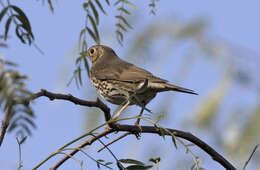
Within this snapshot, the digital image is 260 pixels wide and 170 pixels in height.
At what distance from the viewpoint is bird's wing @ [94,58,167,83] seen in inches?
156

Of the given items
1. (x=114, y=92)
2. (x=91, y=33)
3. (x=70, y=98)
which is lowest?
(x=114, y=92)

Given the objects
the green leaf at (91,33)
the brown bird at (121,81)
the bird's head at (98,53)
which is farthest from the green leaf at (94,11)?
the bird's head at (98,53)

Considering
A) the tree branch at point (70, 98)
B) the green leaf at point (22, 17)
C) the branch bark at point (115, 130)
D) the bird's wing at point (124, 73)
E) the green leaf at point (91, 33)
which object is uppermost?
A: the green leaf at point (22, 17)

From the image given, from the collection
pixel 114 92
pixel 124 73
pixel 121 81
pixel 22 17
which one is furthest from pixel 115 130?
pixel 124 73

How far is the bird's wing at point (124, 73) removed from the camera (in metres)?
3.97

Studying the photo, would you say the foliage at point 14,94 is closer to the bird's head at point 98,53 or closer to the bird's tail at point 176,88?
the bird's tail at point 176,88

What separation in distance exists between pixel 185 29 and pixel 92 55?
1948 mm

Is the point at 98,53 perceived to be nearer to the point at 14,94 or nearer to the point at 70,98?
the point at 70,98

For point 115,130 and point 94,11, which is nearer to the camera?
point 94,11

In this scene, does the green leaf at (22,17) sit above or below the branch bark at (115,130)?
above

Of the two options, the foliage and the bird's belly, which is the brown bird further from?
the foliage

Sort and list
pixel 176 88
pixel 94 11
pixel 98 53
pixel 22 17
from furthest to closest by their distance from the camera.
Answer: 1. pixel 98 53
2. pixel 176 88
3. pixel 94 11
4. pixel 22 17

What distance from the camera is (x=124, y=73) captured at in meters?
4.36

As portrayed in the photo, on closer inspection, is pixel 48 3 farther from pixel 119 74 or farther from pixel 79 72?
pixel 119 74
